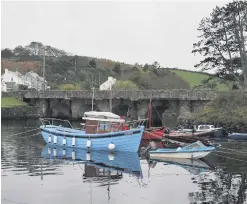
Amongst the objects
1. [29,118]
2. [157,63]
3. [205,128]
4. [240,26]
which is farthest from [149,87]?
[205,128]

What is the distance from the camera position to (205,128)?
54.1 meters

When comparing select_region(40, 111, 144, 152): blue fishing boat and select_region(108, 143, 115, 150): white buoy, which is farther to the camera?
select_region(108, 143, 115, 150): white buoy

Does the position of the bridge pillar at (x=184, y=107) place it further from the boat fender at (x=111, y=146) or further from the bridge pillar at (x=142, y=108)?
the boat fender at (x=111, y=146)

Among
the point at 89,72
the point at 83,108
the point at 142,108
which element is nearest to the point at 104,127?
the point at 142,108

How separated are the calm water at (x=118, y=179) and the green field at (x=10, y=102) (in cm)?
4586

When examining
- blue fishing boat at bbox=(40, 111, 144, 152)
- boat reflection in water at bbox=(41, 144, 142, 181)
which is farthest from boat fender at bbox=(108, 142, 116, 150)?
boat reflection in water at bbox=(41, 144, 142, 181)

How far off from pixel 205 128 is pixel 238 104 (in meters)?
8.57

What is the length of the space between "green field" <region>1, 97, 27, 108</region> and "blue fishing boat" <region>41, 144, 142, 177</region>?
4321cm

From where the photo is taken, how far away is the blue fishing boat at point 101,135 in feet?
128

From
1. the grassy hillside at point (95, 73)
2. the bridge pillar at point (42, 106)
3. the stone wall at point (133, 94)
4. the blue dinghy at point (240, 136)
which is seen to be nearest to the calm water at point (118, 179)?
the blue dinghy at point (240, 136)

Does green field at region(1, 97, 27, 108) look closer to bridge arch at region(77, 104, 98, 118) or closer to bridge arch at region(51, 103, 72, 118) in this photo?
bridge arch at region(51, 103, 72, 118)

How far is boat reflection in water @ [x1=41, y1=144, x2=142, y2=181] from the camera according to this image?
30.5 m

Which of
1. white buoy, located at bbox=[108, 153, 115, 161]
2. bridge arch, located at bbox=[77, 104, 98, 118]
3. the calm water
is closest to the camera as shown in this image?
the calm water

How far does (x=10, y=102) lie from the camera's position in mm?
86938
